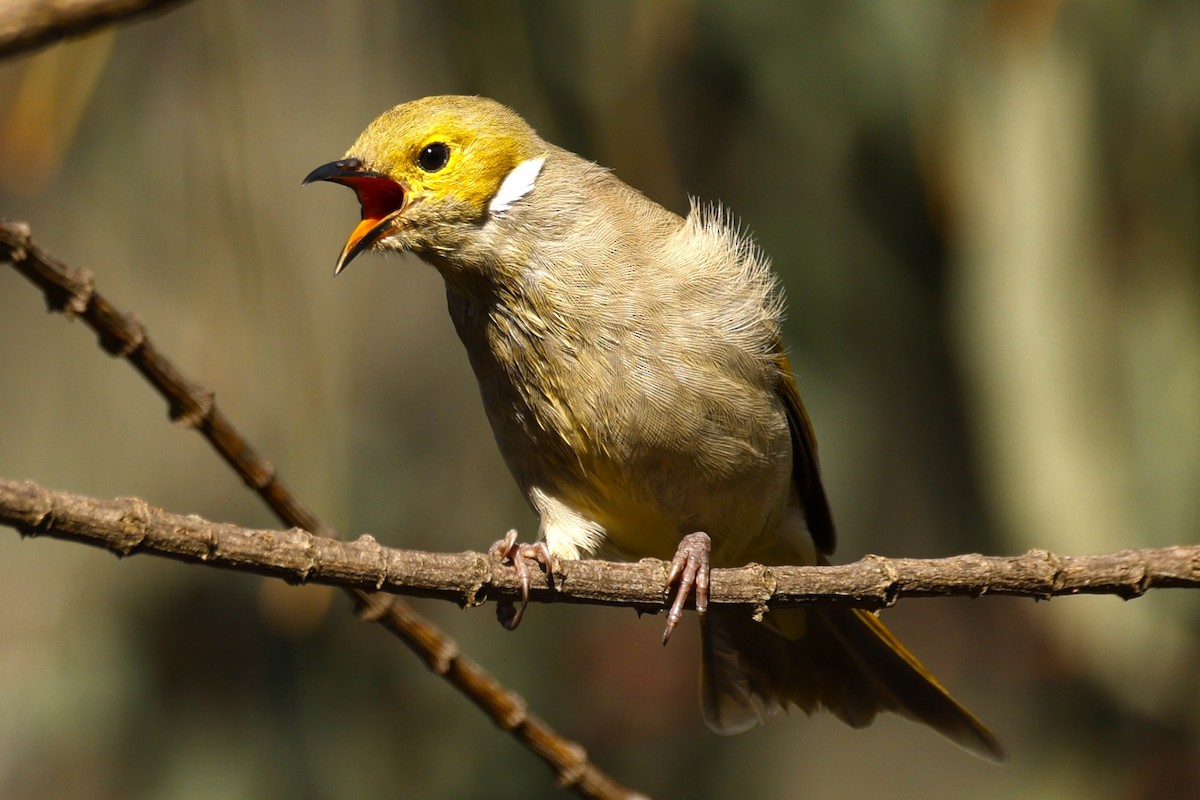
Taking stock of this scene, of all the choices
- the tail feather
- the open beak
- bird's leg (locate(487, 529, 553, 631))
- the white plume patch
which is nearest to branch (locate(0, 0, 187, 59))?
bird's leg (locate(487, 529, 553, 631))

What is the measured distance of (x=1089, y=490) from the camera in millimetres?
3434

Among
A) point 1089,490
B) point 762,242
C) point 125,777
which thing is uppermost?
point 762,242

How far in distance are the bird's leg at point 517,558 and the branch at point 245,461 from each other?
0.59 ft

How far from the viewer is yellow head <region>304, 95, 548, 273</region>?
2.93m

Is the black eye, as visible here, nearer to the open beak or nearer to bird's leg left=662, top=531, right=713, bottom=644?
A: the open beak

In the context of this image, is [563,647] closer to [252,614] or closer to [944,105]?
[252,614]

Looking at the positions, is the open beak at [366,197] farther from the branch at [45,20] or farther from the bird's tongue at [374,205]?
the branch at [45,20]

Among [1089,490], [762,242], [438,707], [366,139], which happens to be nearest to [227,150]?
[366,139]

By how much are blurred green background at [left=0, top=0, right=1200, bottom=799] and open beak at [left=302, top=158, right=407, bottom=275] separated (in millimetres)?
380

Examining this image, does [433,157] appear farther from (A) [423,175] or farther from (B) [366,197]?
(B) [366,197]

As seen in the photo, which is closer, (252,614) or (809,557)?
(809,557)

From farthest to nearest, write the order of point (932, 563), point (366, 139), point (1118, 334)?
point (1118, 334) < point (366, 139) < point (932, 563)

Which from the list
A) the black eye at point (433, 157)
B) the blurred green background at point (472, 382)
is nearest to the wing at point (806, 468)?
the blurred green background at point (472, 382)

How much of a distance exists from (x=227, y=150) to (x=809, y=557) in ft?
6.13
